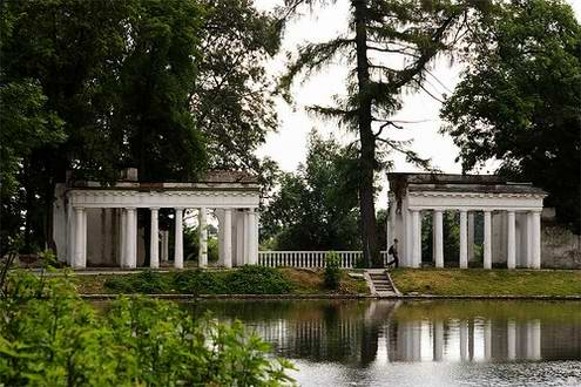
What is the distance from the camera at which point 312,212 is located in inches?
2928

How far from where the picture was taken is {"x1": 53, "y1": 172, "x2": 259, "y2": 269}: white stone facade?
179ft

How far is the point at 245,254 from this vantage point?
57.1 metres

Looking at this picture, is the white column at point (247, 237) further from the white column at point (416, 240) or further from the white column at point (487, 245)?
the white column at point (487, 245)

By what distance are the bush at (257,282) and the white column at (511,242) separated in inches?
501

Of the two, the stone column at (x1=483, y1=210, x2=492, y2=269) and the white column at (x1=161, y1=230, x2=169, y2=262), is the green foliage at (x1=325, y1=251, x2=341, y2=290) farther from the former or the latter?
the white column at (x1=161, y1=230, x2=169, y2=262)

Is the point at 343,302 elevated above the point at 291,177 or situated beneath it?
situated beneath

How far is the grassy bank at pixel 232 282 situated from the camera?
153 ft

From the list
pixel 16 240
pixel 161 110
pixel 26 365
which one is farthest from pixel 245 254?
pixel 26 365

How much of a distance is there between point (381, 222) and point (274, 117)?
1034 centimetres

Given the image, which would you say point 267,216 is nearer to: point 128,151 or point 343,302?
point 128,151

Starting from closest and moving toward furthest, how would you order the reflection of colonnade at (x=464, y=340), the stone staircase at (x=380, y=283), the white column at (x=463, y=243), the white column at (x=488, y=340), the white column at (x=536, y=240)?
the reflection of colonnade at (x=464, y=340)
the white column at (x=488, y=340)
the stone staircase at (x=380, y=283)
the white column at (x=463, y=243)
the white column at (x=536, y=240)

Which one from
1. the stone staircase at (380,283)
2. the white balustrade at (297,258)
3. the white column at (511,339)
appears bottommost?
the white column at (511,339)

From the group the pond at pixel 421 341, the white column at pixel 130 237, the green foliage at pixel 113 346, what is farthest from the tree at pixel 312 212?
the green foliage at pixel 113 346

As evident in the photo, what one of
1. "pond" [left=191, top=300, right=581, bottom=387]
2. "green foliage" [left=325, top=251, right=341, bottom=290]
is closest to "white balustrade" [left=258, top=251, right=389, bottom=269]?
"green foliage" [left=325, top=251, right=341, bottom=290]
